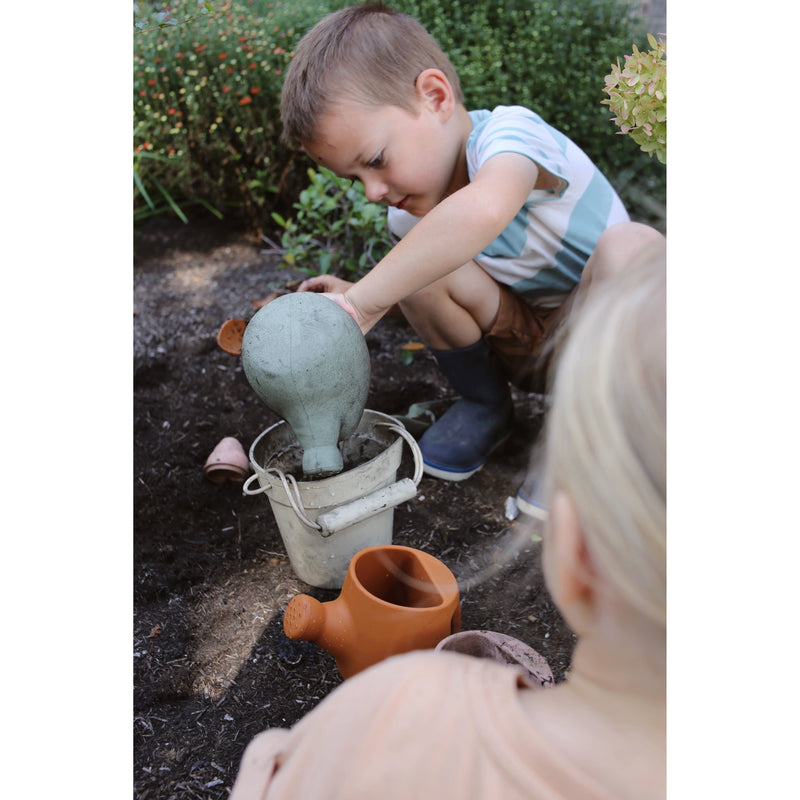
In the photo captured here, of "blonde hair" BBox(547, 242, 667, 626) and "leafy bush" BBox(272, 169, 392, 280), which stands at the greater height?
"blonde hair" BBox(547, 242, 667, 626)

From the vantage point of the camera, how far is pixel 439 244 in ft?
4.85

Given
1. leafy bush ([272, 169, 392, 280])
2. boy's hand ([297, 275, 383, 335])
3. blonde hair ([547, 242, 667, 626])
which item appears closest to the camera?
blonde hair ([547, 242, 667, 626])

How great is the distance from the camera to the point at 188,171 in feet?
11.1

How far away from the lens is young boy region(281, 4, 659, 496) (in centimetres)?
151

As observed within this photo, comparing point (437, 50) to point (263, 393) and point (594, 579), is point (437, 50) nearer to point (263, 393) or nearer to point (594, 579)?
point (263, 393)

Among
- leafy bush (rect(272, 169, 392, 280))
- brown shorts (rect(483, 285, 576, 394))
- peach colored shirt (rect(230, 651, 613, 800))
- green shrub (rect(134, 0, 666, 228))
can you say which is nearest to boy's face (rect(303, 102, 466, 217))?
brown shorts (rect(483, 285, 576, 394))

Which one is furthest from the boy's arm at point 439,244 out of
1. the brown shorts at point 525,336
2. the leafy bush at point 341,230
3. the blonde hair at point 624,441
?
the leafy bush at point 341,230

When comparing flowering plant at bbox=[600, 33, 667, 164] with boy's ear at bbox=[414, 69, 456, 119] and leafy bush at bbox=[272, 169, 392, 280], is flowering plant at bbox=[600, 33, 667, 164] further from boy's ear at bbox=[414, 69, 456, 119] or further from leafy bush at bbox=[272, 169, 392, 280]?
leafy bush at bbox=[272, 169, 392, 280]

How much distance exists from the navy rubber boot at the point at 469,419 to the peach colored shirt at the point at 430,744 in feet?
4.05

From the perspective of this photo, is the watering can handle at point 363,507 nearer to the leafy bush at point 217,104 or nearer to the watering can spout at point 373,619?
the watering can spout at point 373,619

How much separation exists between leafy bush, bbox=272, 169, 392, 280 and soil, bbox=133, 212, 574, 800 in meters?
0.28

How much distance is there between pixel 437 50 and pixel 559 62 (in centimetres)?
183

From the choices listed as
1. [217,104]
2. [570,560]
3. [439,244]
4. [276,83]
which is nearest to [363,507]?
[439,244]

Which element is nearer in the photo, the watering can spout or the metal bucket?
the watering can spout
